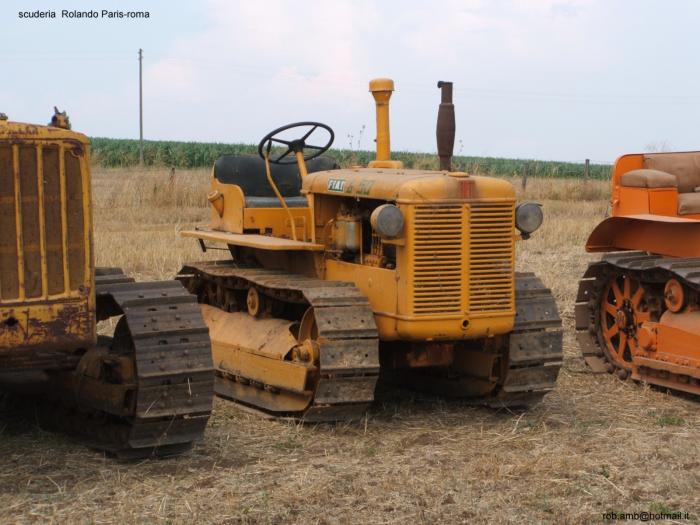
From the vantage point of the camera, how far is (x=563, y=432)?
24.5 feet

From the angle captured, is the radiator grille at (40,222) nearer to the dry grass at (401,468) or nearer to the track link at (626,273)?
the dry grass at (401,468)

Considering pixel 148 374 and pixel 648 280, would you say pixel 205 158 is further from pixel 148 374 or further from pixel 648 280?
pixel 148 374

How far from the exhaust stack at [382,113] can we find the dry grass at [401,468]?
1797mm

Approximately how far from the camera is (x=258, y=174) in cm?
971

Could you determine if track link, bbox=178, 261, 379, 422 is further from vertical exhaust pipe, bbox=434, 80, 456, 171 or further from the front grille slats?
vertical exhaust pipe, bbox=434, 80, 456, 171

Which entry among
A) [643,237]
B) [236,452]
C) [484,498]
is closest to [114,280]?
[236,452]

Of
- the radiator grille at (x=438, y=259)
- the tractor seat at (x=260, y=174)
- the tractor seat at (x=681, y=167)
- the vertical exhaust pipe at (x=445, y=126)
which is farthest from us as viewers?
the tractor seat at (x=681, y=167)

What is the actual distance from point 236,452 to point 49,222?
1.78 metres

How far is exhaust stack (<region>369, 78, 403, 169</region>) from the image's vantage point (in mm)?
9008

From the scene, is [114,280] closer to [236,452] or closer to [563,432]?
[236,452]

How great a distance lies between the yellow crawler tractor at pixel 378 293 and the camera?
7426mm

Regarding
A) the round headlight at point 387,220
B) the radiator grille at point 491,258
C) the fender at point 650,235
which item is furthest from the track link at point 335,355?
the fender at point 650,235

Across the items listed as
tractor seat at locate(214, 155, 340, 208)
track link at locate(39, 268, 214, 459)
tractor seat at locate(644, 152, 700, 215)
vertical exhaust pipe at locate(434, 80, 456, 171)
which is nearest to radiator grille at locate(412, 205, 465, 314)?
vertical exhaust pipe at locate(434, 80, 456, 171)

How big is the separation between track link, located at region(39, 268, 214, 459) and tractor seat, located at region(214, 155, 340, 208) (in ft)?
10.0
